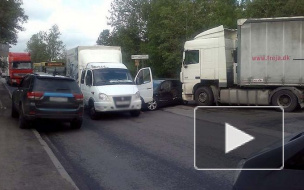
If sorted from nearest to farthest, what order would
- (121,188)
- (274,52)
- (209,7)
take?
(121,188)
(274,52)
(209,7)

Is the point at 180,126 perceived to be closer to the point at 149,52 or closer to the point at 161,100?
the point at 161,100

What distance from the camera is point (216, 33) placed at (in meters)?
18.6

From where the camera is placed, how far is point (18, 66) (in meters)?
40.9

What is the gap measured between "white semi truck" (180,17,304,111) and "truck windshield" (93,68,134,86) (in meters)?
4.09

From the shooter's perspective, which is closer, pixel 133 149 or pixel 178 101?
pixel 133 149

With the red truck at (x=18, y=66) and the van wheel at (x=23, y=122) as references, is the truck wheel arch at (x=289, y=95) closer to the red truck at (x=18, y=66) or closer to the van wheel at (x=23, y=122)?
the van wheel at (x=23, y=122)

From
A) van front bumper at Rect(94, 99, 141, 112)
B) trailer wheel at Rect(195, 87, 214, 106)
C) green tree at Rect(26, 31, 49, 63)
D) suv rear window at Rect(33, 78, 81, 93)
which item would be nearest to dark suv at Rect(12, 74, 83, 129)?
suv rear window at Rect(33, 78, 81, 93)

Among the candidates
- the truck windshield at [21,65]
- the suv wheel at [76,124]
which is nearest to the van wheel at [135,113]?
the suv wheel at [76,124]

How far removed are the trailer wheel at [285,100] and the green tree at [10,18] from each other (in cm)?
1638

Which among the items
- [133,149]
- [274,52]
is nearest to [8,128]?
[133,149]

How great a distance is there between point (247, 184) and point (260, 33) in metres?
14.9

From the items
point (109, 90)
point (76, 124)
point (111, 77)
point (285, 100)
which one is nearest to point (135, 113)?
point (109, 90)

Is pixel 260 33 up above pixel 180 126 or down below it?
above

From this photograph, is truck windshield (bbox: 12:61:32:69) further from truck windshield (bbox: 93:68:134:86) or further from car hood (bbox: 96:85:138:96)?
car hood (bbox: 96:85:138:96)
